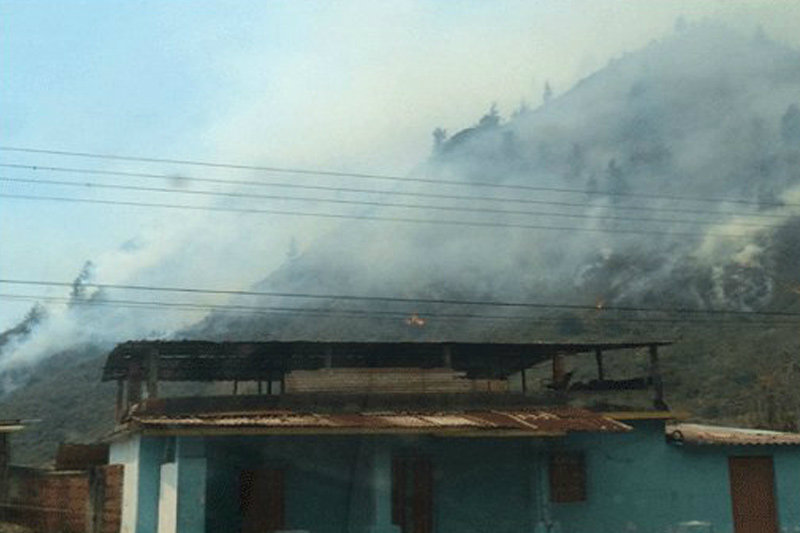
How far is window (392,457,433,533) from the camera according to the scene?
16938 millimetres

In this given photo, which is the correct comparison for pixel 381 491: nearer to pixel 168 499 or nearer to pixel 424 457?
pixel 424 457

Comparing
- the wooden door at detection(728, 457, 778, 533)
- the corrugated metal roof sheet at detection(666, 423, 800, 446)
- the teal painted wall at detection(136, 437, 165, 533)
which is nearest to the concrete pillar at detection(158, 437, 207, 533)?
the teal painted wall at detection(136, 437, 165, 533)

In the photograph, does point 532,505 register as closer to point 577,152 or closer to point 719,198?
point 719,198

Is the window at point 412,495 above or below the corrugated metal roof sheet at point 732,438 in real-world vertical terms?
below

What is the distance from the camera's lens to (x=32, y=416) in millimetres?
53281

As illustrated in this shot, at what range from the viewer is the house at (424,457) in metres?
15.4

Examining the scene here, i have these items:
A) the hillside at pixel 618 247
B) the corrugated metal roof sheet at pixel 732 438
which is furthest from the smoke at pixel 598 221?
the corrugated metal roof sheet at pixel 732 438

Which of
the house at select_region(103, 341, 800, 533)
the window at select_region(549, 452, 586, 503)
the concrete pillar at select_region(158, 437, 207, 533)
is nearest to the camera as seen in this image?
A: the concrete pillar at select_region(158, 437, 207, 533)

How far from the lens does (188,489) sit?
14539 millimetres

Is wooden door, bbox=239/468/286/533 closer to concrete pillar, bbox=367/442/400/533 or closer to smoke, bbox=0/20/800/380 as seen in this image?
concrete pillar, bbox=367/442/400/533

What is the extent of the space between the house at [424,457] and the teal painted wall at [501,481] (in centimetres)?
3

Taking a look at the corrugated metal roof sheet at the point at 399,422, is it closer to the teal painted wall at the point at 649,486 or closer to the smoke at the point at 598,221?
the teal painted wall at the point at 649,486

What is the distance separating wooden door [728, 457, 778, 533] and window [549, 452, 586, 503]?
3519 mm

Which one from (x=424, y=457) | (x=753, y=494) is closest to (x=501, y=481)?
(x=424, y=457)
